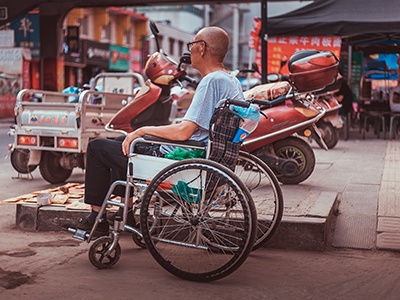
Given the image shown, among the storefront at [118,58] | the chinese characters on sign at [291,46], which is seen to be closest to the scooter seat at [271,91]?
the chinese characters on sign at [291,46]

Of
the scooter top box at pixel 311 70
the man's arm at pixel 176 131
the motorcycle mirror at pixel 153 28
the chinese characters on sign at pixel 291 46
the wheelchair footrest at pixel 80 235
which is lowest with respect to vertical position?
the wheelchair footrest at pixel 80 235

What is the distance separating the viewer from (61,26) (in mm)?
25422

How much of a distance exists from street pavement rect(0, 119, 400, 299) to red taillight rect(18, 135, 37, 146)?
66.2 inches

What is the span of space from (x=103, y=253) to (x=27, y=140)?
420 cm

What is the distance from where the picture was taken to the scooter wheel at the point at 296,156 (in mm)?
7059

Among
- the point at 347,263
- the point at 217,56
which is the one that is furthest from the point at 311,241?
the point at 217,56

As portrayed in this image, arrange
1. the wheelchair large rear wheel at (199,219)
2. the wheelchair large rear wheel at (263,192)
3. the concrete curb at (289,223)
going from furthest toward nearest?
the concrete curb at (289,223) < the wheelchair large rear wheel at (263,192) < the wheelchair large rear wheel at (199,219)

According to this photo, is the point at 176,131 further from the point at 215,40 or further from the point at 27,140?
the point at 27,140

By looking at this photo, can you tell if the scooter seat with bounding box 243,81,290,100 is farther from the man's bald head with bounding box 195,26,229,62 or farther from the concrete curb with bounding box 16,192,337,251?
the man's bald head with bounding box 195,26,229,62

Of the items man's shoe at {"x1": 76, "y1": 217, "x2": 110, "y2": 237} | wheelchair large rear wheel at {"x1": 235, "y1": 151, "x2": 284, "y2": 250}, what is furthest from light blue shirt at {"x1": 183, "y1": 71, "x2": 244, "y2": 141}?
man's shoe at {"x1": 76, "y1": 217, "x2": 110, "y2": 237}

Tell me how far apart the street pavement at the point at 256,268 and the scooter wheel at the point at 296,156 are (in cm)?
67

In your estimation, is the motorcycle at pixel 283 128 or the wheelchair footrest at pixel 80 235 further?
the motorcycle at pixel 283 128

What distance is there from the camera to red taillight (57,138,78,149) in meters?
7.68

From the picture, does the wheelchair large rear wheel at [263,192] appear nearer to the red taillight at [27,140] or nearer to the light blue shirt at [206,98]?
the light blue shirt at [206,98]
